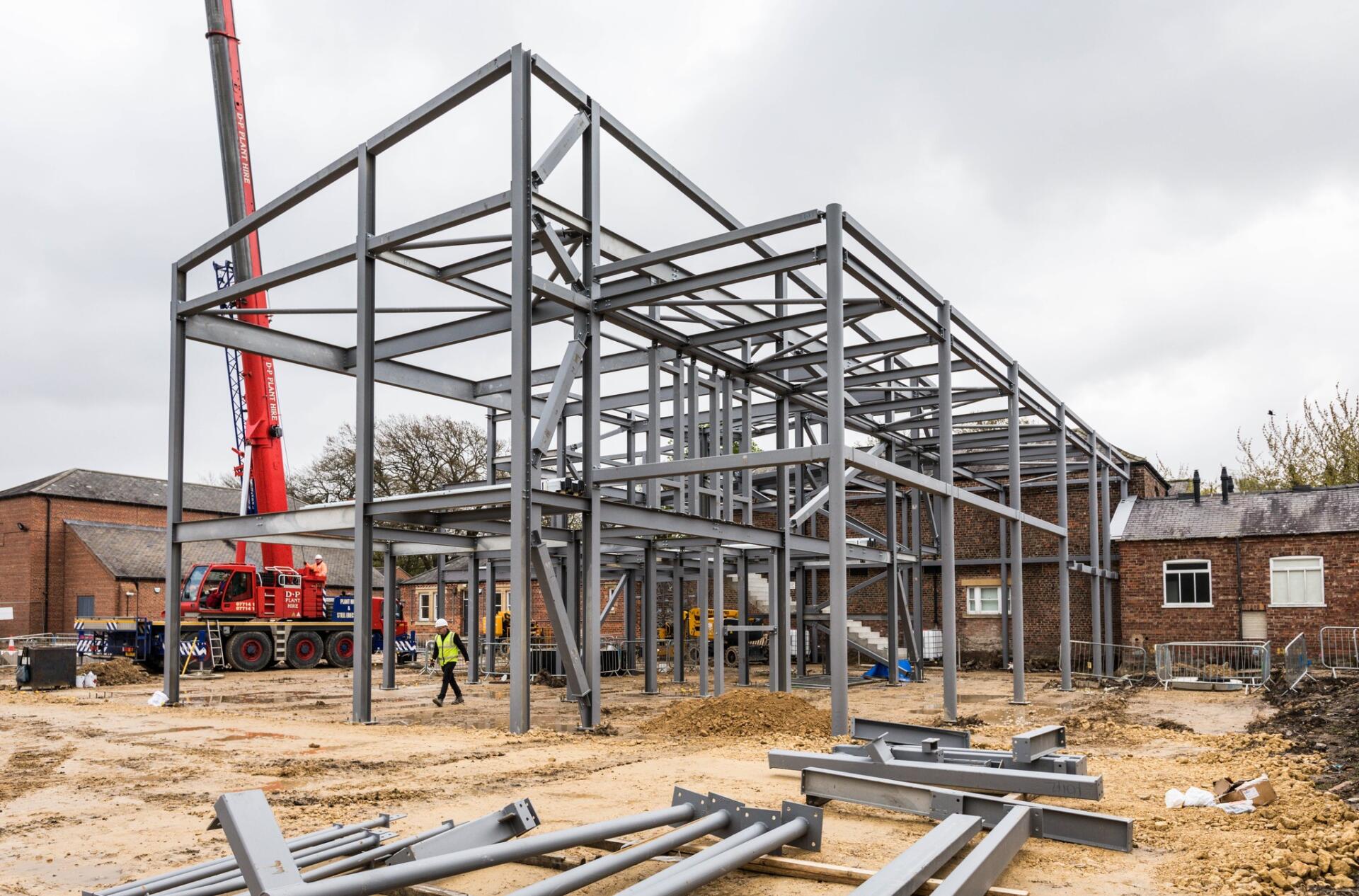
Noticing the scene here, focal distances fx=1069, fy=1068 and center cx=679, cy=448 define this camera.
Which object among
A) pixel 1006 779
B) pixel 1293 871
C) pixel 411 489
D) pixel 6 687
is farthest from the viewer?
pixel 411 489

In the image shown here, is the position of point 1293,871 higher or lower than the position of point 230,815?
lower

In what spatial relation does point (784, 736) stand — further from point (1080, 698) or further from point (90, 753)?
point (1080, 698)

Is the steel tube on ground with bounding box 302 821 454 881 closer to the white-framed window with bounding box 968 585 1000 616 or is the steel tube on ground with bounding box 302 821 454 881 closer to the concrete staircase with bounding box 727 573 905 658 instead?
the concrete staircase with bounding box 727 573 905 658

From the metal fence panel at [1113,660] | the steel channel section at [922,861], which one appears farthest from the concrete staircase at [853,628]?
the steel channel section at [922,861]

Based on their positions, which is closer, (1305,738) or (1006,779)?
(1006,779)

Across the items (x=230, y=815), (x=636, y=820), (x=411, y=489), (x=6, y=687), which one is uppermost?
(x=411, y=489)

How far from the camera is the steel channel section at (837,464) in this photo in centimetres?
1241

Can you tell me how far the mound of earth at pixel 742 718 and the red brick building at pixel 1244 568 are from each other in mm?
17908

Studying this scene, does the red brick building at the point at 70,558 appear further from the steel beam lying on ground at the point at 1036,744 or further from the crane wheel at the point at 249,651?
the steel beam lying on ground at the point at 1036,744

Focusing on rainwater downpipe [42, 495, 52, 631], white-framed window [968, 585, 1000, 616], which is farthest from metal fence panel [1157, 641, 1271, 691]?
rainwater downpipe [42, 495, 52, 631]

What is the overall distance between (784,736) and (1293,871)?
715 centimetres

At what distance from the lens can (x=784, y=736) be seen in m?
12.7

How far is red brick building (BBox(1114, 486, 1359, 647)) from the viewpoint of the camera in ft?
87.7

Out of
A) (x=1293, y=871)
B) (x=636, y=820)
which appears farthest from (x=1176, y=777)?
(x=636, y=820)
